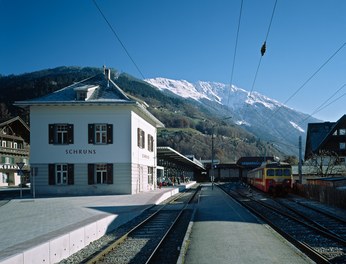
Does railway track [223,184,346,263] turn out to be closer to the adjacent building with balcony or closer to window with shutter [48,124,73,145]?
window with shutter [48,124,73,145]

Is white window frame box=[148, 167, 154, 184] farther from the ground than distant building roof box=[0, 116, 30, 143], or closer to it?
closer to it

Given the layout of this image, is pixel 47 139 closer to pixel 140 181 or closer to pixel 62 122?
pixel 62 122

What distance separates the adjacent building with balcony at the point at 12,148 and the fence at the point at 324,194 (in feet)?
122

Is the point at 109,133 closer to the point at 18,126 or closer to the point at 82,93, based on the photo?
the point at 82,93

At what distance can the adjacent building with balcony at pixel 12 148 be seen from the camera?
58.5 m

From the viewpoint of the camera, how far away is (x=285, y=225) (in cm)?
1631

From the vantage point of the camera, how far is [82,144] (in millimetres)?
34375

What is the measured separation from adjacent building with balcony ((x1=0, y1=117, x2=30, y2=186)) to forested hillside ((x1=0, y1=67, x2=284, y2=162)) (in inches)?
1223

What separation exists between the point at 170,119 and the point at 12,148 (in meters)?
104

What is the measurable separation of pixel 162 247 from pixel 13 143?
55.5 m

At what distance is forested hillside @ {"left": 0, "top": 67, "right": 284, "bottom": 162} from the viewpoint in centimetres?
10212

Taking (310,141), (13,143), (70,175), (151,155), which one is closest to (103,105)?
(70,175)

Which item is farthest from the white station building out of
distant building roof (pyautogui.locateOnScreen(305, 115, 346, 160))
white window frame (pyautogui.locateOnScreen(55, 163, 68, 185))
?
distant building roof (pyautogui.locateOnScreen(305, 115, 346, 160))

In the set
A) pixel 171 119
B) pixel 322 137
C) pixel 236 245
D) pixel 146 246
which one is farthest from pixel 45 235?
pixel 171 119
